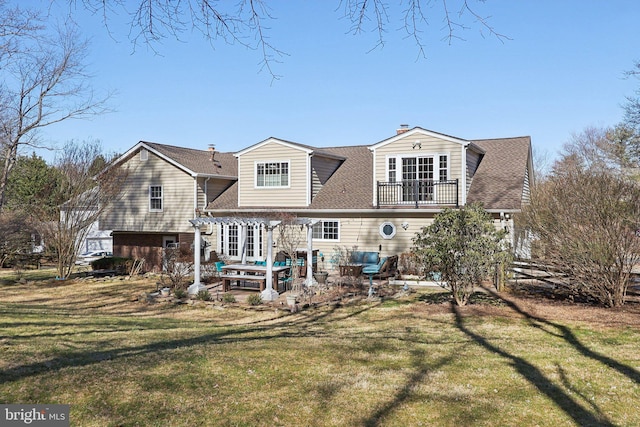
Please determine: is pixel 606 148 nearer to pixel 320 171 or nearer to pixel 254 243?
pixel 320 171

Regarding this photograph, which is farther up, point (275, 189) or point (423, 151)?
point (423, 151)

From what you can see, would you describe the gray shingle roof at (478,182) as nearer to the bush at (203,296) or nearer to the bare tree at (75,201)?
the bare tree at (75,201)

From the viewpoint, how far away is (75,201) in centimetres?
2170

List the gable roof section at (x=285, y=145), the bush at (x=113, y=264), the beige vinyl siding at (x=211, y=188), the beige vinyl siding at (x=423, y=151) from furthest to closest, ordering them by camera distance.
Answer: the beige vinyl siding at (x=211, y=188)
the bush at (x=113, y=264)
the gable roof section at (x=285, y=145)
the beige vinyl siding at (x=423, y=151)

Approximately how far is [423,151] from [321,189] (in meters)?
5.23

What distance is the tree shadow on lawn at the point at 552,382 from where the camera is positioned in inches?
222

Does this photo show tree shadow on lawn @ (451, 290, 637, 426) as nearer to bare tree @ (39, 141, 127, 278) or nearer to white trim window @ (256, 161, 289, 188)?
white trim window @ (256, 161, 289, 188)

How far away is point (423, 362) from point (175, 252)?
13.1m

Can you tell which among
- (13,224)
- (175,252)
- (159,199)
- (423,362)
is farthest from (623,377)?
(13,224)

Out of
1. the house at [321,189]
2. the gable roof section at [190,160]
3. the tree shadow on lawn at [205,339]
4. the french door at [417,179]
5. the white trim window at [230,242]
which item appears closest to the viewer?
the tree shadow on lawn at [205,339]

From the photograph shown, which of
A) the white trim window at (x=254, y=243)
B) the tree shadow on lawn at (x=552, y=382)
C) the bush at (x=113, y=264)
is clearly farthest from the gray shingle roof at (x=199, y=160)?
the tree shadow on lawn at (x=552, y=382)

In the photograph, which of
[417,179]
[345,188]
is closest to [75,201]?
[345,188]

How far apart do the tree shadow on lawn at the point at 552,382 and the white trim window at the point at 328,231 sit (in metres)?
10.6

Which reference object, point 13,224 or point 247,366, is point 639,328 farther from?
point 13,224
